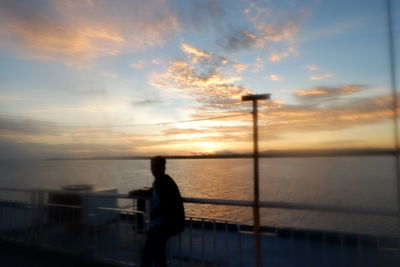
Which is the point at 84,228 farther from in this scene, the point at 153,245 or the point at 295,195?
the point at 295,195

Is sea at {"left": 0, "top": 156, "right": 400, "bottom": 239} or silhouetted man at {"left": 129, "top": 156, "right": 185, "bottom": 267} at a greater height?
silhouetted man at {"left": 129, "top": 156, "right": 185, "bottom": 267}

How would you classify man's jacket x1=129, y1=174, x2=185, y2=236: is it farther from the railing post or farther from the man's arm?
the railing post

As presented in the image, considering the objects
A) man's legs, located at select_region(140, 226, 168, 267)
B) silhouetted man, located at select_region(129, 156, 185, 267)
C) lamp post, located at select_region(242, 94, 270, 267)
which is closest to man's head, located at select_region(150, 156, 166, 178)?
silhouetted man, located at select_region(129, 156, 185, 267)

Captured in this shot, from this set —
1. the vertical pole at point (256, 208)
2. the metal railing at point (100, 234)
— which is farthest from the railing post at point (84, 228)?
the vertical pole at point (256, 208)

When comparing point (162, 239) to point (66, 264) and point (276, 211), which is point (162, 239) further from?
point (276, 211)

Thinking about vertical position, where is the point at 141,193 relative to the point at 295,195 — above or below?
above

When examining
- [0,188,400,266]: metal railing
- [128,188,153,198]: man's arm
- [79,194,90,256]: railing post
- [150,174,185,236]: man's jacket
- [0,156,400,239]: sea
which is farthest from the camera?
[0,156,400,239]: sea

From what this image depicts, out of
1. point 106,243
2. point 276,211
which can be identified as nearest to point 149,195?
point 106,243

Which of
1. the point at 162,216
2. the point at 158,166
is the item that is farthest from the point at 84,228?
the point at 158,166

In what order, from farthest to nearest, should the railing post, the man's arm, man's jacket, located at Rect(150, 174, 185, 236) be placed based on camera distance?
the railing post → the man's arm → man's jacket, located at Rect(150, 174, 185, 236)

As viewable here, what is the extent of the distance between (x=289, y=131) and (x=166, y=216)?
883cm

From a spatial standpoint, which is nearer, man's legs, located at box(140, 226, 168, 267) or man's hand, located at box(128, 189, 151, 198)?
man's legs, located at box(140, 226, 168, 267)

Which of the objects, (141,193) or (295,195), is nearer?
(141,193)

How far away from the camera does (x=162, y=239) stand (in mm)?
3771
